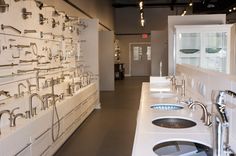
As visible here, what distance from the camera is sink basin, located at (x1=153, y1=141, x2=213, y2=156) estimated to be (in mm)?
1895

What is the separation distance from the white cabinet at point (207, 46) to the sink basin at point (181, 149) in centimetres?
453

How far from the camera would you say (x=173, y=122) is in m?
2.58

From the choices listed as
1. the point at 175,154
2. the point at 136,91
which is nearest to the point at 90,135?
the point at 175,154

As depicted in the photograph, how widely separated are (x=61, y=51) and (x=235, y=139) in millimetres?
4936

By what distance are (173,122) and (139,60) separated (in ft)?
53.3

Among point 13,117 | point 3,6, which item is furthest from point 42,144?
point 3,6

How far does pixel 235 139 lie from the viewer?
1767 mm

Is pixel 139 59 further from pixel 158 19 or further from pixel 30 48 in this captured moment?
pixel 30 48

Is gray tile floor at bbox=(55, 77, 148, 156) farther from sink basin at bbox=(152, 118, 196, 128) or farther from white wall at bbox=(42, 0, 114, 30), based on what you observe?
white wall at bbox=(42, 0, 114, 30)

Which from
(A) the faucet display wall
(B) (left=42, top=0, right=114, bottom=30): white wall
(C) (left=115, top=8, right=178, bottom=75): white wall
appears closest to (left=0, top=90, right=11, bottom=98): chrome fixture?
(A) the faucet display wall

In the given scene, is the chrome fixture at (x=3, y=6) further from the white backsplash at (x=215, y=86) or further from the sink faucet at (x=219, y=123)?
the sink faucet at (x=219, y=123)

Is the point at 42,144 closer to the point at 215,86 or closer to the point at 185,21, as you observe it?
the point at 215,86

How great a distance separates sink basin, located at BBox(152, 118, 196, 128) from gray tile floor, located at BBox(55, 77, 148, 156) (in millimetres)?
1972

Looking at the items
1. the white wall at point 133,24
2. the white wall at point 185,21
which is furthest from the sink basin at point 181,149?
the white wall at point 133,24
